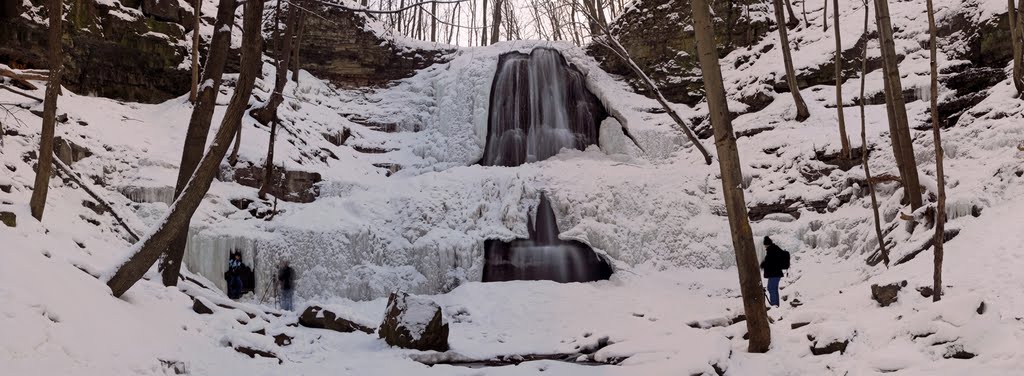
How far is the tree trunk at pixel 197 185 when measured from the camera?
7.44 m

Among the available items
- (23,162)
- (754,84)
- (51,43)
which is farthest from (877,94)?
(23,162)

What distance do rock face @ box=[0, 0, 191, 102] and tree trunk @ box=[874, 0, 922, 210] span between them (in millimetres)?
17397

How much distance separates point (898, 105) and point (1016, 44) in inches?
124

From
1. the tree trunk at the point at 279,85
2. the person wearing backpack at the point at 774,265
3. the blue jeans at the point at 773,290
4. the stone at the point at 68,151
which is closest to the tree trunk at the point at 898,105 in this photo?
the person wearing backpack at the point at 774,265

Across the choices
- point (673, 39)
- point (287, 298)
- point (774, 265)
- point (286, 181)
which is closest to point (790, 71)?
point (673, 39)

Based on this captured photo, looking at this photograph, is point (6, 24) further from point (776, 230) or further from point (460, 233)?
point (776, 230)

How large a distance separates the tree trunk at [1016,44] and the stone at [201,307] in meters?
12.9

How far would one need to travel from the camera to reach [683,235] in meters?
16.0

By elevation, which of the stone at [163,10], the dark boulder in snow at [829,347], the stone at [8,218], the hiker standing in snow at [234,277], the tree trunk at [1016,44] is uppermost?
the stone at [163,10]

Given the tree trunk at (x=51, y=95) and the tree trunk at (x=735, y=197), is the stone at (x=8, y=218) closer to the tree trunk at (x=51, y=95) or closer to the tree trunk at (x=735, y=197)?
the tree trunk at (x=51, y=95)

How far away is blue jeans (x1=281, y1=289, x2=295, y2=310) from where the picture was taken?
14.0 meters

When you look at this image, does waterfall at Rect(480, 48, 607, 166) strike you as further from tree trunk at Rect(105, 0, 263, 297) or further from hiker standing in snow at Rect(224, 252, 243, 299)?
tree trunk at Rect(105, 0, 263, 297)

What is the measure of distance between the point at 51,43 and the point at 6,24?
8604 mm

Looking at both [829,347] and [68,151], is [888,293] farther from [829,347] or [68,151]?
[68,151]
